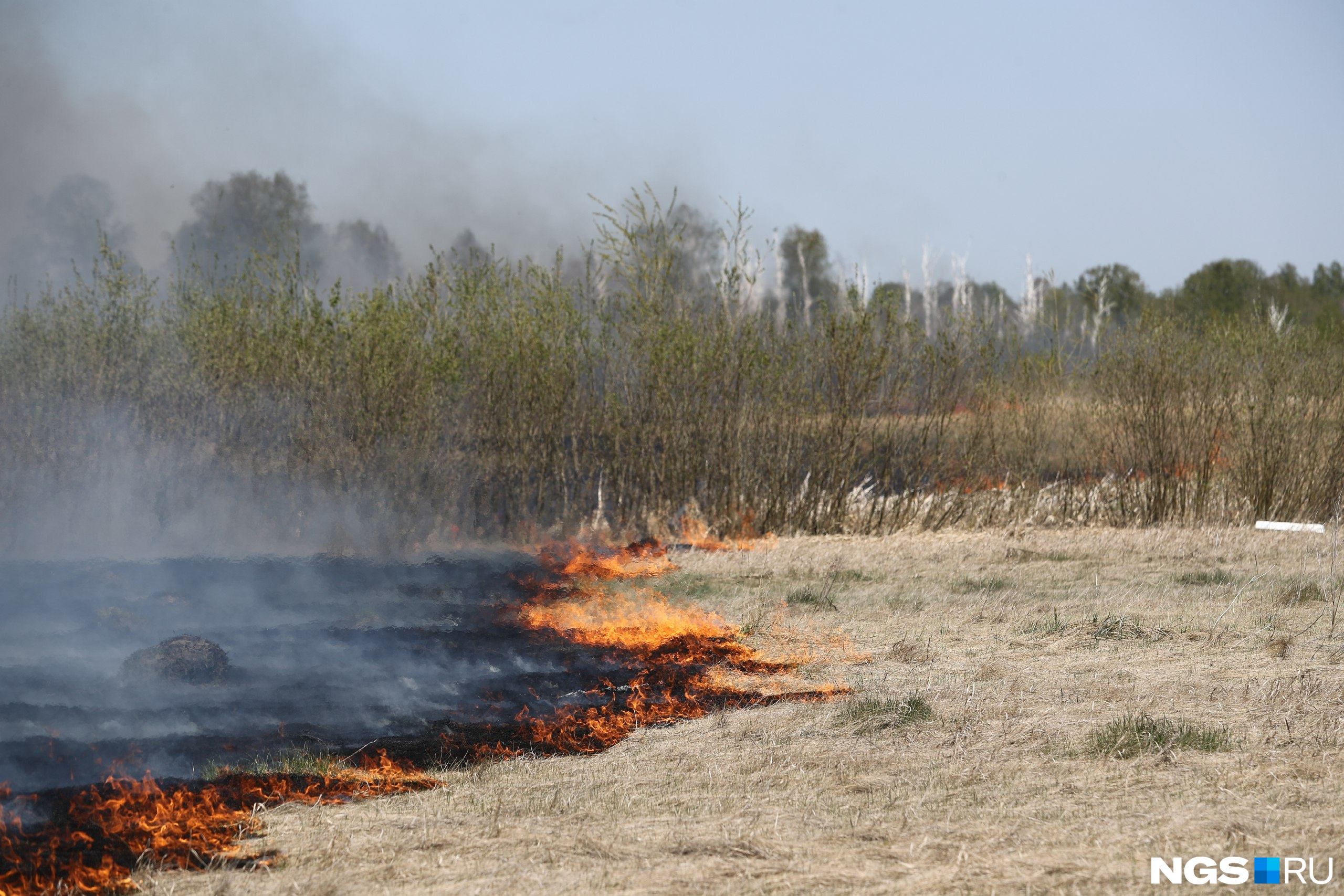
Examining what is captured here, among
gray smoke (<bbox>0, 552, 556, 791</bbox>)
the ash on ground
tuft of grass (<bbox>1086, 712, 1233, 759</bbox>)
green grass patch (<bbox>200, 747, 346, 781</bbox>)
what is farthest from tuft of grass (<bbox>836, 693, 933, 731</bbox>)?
the ash on ground

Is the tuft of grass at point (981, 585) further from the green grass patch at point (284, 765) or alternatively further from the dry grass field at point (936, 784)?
the green grass patch at point (284, 765)

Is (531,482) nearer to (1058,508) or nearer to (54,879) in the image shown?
(1058,508)

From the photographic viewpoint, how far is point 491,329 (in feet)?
35.5

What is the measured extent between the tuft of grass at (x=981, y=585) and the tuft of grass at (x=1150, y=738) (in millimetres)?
3257

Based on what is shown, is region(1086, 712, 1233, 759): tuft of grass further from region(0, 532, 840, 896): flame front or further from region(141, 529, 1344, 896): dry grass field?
region(0, 532, 840, 896): flame front

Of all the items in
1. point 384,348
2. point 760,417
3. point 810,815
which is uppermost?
point 384,348

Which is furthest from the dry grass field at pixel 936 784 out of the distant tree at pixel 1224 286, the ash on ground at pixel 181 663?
the distant tree at pixel 1224 286

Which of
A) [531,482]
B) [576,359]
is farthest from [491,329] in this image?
[531,482]

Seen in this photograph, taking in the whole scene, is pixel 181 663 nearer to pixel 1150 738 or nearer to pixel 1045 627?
pixel 1150 738

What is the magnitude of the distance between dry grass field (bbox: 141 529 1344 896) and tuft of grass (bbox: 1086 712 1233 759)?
1 cm

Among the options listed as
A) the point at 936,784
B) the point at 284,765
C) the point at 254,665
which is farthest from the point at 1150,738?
the point at 254,665

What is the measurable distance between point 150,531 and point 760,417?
18.2 ft

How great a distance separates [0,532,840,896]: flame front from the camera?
3.30 m

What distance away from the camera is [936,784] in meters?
3.97
